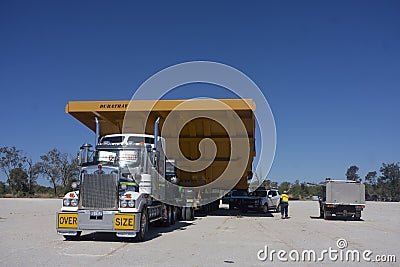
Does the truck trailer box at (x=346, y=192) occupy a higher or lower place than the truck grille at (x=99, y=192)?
lower

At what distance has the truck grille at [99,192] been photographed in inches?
439

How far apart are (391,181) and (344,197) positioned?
9209 cm

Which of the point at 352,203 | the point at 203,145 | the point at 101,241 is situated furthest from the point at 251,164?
the point at 101,241

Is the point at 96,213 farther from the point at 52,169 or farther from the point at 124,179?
the point at 52,169

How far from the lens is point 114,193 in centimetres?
1120

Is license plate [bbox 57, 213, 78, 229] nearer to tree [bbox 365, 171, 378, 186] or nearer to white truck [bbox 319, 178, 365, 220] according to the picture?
white truck [bbox 319, 178, 365, 220]

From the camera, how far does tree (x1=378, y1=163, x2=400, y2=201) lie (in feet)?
318

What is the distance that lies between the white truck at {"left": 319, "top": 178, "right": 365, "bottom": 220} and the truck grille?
45.3 ft

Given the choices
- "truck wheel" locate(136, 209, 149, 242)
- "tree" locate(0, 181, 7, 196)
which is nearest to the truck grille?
"truck wheel" locate(136, 209, 149, 242)

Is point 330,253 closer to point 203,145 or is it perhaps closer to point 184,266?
point 184,266

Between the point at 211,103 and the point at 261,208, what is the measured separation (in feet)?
36.4

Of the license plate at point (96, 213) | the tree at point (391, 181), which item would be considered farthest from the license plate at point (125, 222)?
the tree at point (391, 181)

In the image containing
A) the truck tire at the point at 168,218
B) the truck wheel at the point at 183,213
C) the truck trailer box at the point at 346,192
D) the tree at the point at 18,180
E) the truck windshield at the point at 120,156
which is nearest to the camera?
the truck windshield at the point at 120,156

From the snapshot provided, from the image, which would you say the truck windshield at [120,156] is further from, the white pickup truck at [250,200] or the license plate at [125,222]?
the white pickup truck at [250,200]
